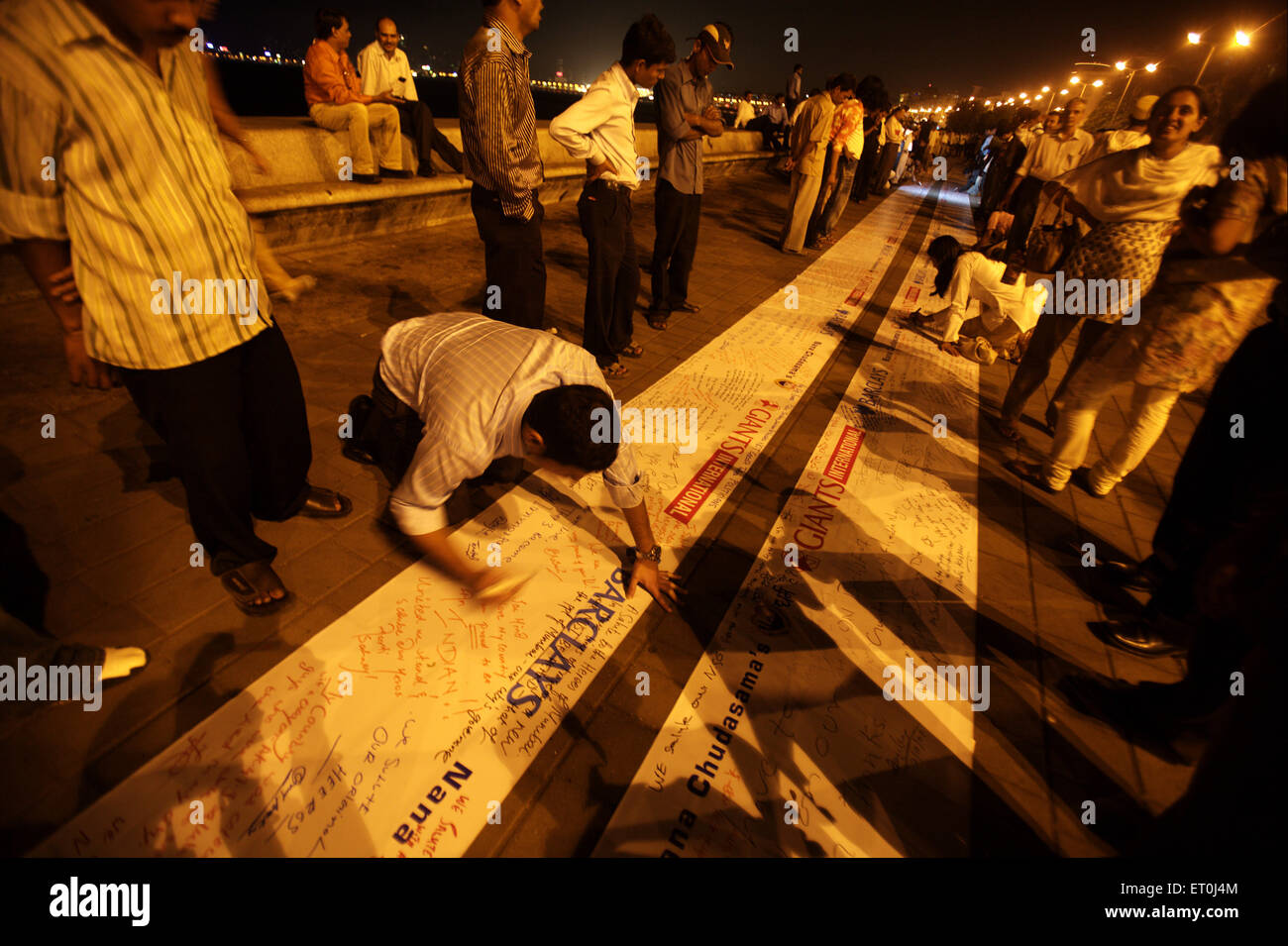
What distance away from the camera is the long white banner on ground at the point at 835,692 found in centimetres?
150

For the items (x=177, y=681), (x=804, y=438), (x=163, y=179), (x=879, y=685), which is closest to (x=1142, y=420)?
(x=804, y=438)

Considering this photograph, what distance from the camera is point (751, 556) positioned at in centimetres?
240

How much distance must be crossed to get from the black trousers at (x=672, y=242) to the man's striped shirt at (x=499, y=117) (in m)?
1.47

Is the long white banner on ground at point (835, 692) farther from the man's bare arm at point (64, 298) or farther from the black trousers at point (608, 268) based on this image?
the man's bare arm at point (64, 298)

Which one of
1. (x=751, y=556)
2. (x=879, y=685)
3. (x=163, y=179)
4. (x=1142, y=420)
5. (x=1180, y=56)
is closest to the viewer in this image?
(x=163, y=179)

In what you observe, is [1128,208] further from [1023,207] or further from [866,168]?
[866,168]

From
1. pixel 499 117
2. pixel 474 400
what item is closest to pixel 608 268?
pixel 499 117

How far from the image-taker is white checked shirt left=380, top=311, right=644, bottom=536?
156 centimetres

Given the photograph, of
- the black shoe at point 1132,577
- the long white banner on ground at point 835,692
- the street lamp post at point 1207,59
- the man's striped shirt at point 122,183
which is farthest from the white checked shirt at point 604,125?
the street lamp post at point 1207,59

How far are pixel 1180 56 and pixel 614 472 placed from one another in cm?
975

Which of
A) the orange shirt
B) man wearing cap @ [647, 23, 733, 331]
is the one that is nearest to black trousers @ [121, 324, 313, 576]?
man wearing cap @ [647, 23, 733, 331]

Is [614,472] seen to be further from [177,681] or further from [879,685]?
[177,681]

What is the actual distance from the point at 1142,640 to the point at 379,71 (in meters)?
7.68
